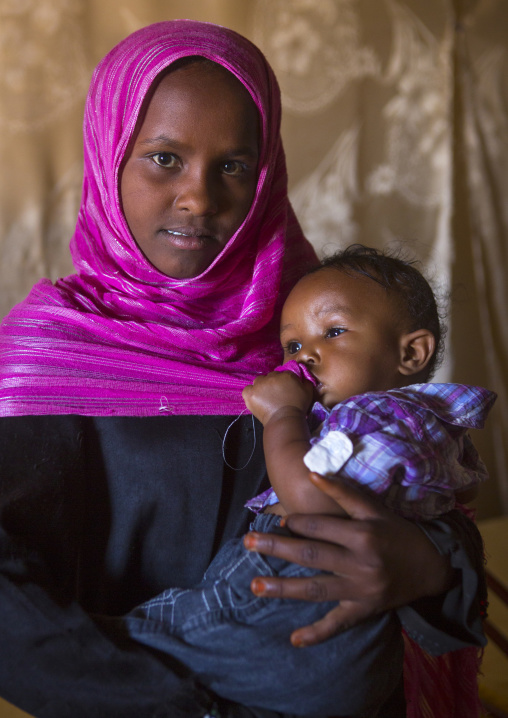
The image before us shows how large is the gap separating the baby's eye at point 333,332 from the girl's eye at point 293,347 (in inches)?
2.9

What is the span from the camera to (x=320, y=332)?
4.00ft

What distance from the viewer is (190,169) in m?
1.17

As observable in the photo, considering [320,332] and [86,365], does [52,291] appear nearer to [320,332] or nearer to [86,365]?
Answer: [86,365]

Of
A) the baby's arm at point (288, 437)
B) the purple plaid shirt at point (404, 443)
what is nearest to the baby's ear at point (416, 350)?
the purple plaid shirt at point (404, 443)

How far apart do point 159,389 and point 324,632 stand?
523 millimetres

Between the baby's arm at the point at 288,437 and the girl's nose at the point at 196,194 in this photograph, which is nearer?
the baby's arm at the point at 288,437

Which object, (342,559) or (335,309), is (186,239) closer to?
(335,309)

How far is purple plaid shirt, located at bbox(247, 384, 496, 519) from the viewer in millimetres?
934

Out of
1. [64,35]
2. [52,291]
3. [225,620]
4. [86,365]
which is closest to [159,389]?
[86,365]

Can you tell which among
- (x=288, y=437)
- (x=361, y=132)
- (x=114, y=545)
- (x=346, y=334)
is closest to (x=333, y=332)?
(x=346, y=334)

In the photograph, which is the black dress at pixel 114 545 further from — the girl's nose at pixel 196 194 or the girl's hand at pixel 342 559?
the girl's nose at pixel 196 194

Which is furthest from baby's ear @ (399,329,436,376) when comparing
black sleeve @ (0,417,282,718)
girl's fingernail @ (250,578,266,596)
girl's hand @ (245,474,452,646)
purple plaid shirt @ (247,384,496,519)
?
black sleeve @ (0,417,282,718)

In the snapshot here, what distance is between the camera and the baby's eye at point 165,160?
1.19 metres

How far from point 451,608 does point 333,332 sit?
0.52 m
